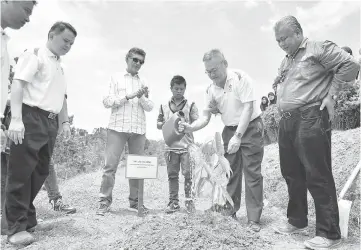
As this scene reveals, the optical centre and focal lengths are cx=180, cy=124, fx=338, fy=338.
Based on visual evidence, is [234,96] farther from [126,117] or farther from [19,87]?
[19,87]

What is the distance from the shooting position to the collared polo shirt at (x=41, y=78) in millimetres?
2876

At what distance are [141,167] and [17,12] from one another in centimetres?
212

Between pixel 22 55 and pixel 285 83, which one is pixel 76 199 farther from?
pixel 285 83

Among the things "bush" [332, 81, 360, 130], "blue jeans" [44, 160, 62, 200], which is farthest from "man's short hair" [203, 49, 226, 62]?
"bush" [332, 81, 360, 130]

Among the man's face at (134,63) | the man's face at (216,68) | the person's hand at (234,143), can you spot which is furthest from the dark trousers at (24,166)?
the person's hand at (234,143)

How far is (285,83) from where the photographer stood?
10.1ft

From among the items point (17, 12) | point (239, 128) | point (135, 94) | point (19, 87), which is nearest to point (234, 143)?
point (239, 128)

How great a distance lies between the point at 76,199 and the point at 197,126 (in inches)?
91.7

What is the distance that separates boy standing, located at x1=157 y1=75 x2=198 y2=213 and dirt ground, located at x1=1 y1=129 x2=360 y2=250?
411mm

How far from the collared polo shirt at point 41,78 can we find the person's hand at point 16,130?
0.29 metres

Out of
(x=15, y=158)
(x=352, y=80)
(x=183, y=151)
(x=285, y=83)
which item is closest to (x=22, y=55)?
(x=15, y=158)

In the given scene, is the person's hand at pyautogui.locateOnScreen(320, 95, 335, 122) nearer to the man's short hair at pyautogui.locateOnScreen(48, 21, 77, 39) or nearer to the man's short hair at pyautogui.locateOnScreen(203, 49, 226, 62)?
the man's short hair at pyautogui.locateOnScreen(203, 49, 226, 62)

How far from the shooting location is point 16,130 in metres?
2.63

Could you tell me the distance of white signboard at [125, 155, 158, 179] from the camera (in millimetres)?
3881
